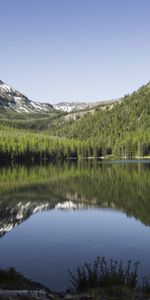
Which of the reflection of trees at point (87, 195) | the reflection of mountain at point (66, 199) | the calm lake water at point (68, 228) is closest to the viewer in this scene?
the calm lake water at point (68, 228)

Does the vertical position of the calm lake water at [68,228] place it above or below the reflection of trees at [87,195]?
below

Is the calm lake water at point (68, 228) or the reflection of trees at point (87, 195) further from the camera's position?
the reflection of trees at point (87, 195)

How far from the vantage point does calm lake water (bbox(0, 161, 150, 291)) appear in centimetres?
3272

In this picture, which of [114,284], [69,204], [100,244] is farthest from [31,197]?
[114,284]

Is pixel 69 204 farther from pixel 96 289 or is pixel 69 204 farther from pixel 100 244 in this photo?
pixel 96 289

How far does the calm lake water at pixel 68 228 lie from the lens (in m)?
32.7

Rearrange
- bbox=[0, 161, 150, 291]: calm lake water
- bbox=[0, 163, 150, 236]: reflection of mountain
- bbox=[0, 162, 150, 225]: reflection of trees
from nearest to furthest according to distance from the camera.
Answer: bbox=[0, 161, 150, 291]: calm lake water
bbox=[0, 163, 150, 236]: reflection of mountain
bbox=[0, 162, 150, 225]: reflection of trees

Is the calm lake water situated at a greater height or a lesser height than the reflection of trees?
lesser

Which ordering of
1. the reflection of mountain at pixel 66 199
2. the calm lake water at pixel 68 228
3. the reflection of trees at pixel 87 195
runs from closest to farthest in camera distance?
the calm lake water at pixel 68 228 < the reflection of mountain at pixel 66 199 < the reflection of trees at pixel 87 195

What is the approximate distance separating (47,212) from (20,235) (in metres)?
19.0

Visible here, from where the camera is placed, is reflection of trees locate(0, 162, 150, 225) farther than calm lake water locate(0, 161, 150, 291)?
Yes

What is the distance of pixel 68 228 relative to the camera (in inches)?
2000

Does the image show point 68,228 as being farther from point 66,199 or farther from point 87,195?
point 87,195

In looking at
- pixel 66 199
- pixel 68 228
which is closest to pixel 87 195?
pixel 66 199
